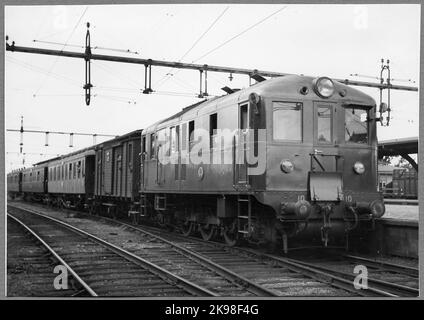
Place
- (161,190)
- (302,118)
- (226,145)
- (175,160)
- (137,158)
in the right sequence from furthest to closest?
(137,158), (161,190), (175,160), (226,145), (302,118)

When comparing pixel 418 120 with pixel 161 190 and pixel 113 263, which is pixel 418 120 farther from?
pixel 161 190

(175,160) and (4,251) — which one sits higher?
(175,160)

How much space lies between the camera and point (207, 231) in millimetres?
14148

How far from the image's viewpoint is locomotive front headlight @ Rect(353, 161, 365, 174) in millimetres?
10758

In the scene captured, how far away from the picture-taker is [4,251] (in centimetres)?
760

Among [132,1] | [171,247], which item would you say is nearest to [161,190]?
[171,247]

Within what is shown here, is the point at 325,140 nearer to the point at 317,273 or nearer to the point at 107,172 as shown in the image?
the point at 317,273

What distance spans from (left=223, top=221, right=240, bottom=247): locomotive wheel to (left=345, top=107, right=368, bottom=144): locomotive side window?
3.35m

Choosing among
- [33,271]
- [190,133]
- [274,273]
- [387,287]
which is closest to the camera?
[387,287]

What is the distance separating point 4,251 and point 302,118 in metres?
6.25

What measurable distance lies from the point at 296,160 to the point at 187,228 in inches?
244
